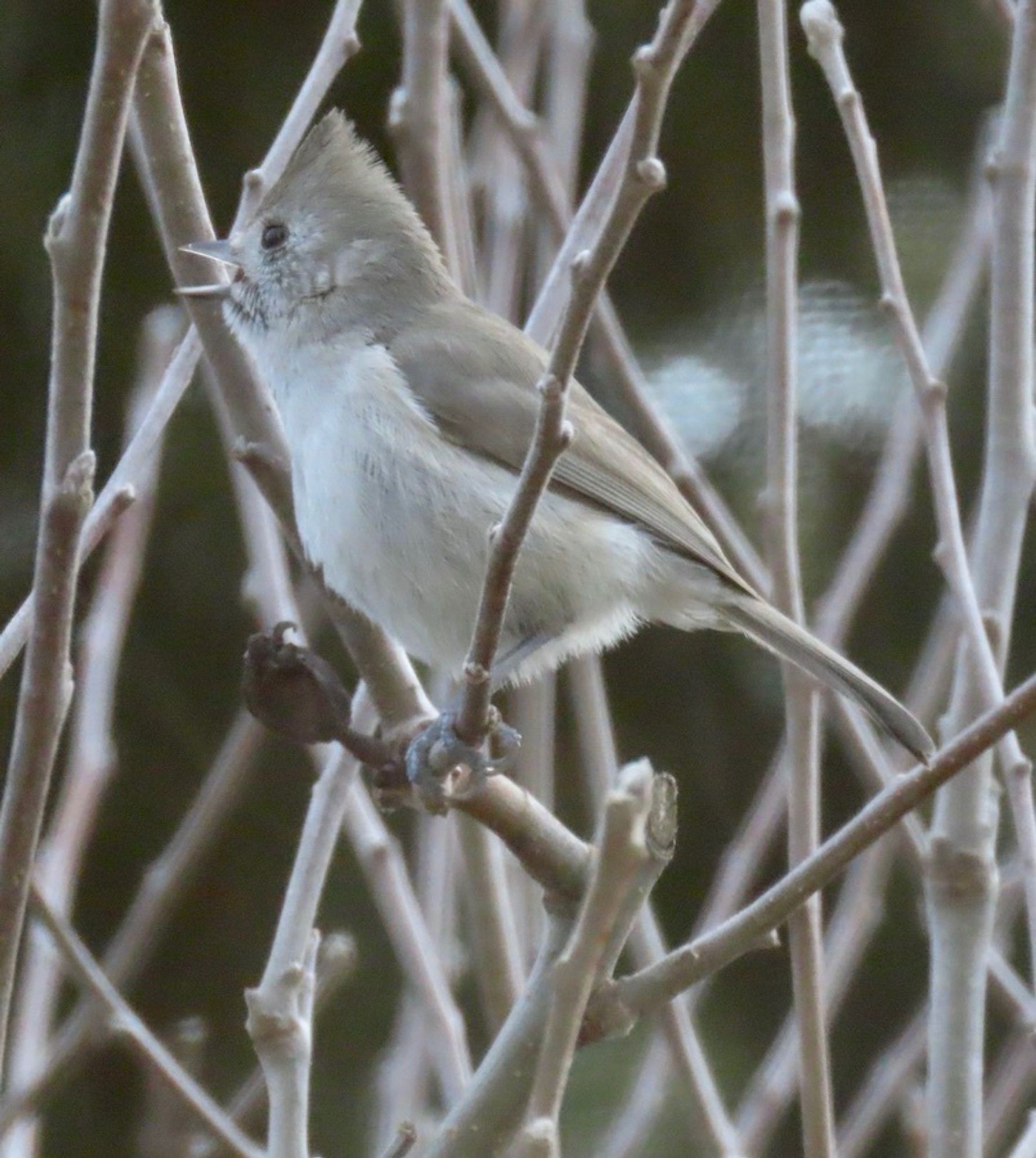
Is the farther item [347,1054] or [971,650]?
[347,1054]

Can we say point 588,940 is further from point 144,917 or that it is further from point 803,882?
point 144,917

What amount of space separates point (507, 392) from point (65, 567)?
1.39 m

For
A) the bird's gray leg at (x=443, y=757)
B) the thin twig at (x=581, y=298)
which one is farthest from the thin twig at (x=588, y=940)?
the bird's gray leg at (x=443, y=757)

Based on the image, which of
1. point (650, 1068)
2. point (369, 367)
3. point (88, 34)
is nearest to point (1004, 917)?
point (650, 1068)

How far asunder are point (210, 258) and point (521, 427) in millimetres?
609

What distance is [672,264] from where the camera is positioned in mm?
4035

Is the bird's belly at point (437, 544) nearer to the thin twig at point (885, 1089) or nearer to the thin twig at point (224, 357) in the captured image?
the thin twig at point (224, 357)

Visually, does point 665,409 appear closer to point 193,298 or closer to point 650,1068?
point 650,1068

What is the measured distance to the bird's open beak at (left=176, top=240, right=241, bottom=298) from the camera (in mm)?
2055

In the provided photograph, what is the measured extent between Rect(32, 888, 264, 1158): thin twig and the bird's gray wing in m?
0.89

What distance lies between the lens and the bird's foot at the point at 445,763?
1828mm

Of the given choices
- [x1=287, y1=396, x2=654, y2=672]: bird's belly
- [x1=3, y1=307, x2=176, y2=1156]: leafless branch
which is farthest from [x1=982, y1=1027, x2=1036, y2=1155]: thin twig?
[x1=3, y1=307, x2=176, y2=1156]: leafless branch

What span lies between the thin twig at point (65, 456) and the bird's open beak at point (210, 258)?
0.64 metres

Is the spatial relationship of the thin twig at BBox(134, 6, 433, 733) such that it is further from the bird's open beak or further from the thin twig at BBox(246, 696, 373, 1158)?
the thin twig at BBox(246, 696, 373, 1158)
